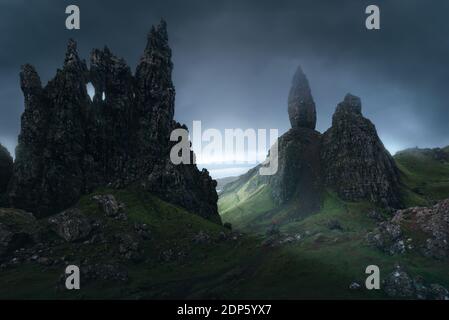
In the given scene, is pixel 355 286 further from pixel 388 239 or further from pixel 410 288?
pixel 388 239

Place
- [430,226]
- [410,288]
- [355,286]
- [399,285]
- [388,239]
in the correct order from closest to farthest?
[410,288], [399,285], [355,286], [430,226], [388,239]

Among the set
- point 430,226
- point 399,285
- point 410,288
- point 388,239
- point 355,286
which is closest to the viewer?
point 410,288

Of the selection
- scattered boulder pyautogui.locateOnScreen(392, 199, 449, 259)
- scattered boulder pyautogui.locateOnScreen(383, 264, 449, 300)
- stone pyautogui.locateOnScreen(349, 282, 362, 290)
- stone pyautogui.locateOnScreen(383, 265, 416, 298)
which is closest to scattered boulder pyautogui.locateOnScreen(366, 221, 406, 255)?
Answer: scattered boulder pyautogui.locateOnScreen(392, 199, 449, 259)

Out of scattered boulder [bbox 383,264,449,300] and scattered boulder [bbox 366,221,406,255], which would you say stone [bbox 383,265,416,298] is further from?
scattered boulder [bbox 366,221,406,255]

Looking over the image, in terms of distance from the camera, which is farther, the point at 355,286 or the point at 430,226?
the point at 430,226

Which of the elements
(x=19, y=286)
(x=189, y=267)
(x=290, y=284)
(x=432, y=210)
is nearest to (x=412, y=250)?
(x=432, y=210)

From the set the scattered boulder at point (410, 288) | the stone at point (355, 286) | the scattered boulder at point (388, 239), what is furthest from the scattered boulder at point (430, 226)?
the stone at point (355, 286)

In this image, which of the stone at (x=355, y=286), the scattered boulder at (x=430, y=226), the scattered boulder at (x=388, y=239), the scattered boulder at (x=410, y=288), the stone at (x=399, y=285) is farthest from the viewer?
the scattered boulder at (x=388, y=239)

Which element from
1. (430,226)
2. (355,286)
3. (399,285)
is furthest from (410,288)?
(430,226)

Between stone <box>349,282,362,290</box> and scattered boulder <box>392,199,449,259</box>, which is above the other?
scattered boulder <box>392,199,449,259</box>

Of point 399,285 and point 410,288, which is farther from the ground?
point 399,285

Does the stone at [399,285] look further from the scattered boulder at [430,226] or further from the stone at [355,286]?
the scattered boulder at [430,226]

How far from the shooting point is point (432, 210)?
18850cm
